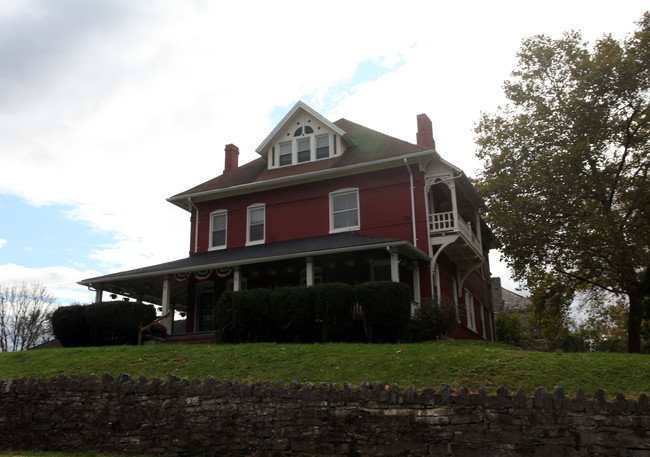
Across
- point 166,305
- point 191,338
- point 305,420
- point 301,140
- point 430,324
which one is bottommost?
point 305,420

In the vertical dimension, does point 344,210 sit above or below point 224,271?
above

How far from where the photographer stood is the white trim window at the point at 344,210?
866 inches

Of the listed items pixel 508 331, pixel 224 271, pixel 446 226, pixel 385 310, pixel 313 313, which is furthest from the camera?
pixel 508 331

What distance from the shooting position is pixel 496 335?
33.1 metres

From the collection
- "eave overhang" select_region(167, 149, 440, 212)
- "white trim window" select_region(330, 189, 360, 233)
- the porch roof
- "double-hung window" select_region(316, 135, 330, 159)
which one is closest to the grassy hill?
the porch roof

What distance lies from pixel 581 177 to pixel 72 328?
1823 cm

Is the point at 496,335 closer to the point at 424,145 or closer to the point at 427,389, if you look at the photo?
the point at 424,145

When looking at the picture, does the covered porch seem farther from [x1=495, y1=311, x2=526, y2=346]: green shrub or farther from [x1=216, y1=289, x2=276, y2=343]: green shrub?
[x1=495, y1=311, x2=526, y2=346]: green shrub

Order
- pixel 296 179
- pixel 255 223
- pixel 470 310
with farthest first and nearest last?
pixel 470 310, pixel 255 223, pixel 296 179

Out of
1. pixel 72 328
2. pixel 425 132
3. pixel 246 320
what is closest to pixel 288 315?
pixel 246 320

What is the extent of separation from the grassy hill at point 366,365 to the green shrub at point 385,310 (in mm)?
2221

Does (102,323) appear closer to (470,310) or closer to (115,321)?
(115,321)

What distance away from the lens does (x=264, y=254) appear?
2006 cm

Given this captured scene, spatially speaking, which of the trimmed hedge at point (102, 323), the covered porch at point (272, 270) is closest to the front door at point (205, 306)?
the covered porch at point (272, 270)
